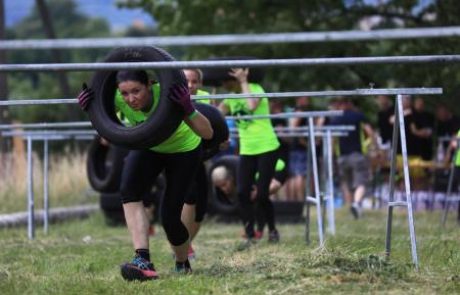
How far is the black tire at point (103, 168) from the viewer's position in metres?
10.9

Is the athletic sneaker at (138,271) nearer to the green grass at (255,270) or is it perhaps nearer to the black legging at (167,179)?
the green grass at (255,270)

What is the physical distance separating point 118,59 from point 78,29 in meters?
59.6

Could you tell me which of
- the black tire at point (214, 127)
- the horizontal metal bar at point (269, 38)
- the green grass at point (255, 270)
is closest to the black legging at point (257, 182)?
the green grass at point (255, 270)

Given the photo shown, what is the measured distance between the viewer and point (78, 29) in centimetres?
6362

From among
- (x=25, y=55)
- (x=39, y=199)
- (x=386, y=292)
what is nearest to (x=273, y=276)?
(x=386, y=292)

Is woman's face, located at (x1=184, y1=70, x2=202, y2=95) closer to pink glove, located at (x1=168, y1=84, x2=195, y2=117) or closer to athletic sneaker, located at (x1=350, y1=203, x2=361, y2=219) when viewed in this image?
pink glove, located at (x1=168, y1=84, x2=195, y2=117)

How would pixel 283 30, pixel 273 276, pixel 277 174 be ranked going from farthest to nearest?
pixel 283 30 < pixel 277 174 < pixel 273 276

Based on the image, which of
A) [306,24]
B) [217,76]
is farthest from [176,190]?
[306,24]

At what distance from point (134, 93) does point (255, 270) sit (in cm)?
132

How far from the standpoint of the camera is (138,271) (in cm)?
544

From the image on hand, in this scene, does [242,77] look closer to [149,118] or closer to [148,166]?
[148,166]

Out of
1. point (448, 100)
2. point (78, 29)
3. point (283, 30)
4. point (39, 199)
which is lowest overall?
point (39, 199)

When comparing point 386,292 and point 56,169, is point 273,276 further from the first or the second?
point 56,169

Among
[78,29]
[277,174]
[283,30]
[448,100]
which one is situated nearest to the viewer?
[448,100]
